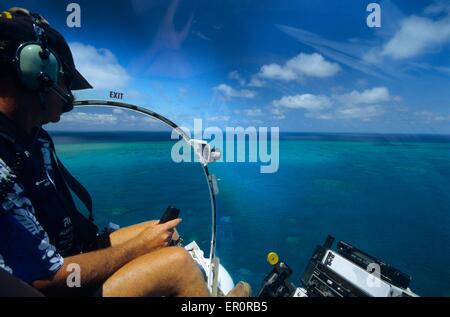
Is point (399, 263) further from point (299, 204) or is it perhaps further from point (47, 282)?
point (47, 282)

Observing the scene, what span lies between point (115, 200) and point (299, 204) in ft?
36.7

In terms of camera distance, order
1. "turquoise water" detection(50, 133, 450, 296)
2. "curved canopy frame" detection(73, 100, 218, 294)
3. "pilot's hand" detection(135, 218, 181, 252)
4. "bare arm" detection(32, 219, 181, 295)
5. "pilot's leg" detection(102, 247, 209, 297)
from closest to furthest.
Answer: "bare arm" detection(32, 219, 181, 295)
"pilot's leg" detection(102, 247, 209, 297)
"pilot's hand" detection(135, 218, 181, 252)
"curved canopy frame" detection(73, 100, 218, 294)
"turquoise water" detection(50, 133, 450, 296)

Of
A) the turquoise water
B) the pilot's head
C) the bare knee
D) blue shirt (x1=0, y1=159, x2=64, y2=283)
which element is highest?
the pilot's head

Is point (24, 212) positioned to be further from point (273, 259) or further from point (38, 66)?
point (273, 259)

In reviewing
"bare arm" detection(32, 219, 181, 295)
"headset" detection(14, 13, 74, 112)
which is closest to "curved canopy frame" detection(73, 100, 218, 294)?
"headset" detection(14, 13, 74, 112)

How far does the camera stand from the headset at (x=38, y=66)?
1.16 m

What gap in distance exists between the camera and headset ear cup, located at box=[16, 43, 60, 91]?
1.16 m

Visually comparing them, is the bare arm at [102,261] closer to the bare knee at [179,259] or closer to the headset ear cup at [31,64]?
the bare knee at [179,259]

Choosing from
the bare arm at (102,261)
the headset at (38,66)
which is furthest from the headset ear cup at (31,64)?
the bare arm at (102,261)

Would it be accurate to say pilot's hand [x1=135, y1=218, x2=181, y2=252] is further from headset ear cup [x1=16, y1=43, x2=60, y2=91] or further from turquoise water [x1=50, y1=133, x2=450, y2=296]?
headset ear cup [x1=16, y1=43, x2=60, y2=91]

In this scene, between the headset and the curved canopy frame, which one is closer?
the headset

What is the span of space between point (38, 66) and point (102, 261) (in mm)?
961

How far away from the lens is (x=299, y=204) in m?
17.1

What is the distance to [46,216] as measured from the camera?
1304 mm
